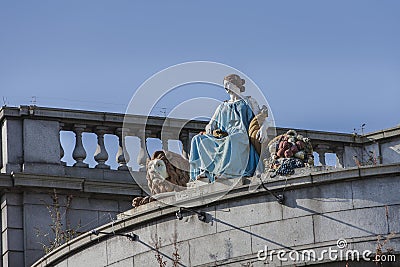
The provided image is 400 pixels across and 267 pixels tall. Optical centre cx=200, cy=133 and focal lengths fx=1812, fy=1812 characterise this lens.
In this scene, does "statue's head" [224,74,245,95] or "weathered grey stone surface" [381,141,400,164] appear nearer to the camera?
"statue's head" [224,74,245,95]

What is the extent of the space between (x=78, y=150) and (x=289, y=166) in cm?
765

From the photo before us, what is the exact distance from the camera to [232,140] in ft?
108

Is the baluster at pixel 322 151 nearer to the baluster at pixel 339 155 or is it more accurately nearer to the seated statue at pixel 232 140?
the baluster at pixel 339 155

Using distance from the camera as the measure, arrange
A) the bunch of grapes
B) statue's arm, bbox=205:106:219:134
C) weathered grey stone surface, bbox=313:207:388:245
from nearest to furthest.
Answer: weathered grey stone surface, bbox=313:207:388:245, the bunch of grapes, statue's arm, bbox=205:106:219:134

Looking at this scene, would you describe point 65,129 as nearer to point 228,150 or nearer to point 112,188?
point 112,188

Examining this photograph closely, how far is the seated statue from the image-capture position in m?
32.7

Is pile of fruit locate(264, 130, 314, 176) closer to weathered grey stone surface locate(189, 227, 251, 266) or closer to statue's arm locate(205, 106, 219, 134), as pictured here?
weathered grey stone surface locate(189, 227, 251, 266)

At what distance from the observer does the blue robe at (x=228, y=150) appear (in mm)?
32656

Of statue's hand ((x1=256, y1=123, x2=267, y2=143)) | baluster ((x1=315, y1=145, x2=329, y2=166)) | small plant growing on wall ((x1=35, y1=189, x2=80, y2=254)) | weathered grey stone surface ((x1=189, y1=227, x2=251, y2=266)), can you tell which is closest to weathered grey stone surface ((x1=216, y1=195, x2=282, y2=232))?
weathered grey stone surface ((x1=189, y1=227, x2=251, y2=266))

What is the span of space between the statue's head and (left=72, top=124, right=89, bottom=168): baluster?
5.12m

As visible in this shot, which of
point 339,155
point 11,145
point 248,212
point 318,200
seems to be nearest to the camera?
point 318,200

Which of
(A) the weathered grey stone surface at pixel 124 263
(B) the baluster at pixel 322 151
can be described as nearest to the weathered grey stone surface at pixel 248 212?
(A) the weathered grey stone surface at pixel 124 263

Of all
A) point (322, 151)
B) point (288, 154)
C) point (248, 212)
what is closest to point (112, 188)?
point (322, 151)

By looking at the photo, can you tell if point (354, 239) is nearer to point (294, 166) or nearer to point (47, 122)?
point (294, 166)
